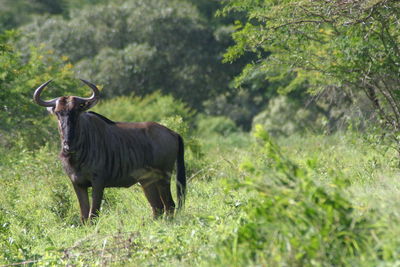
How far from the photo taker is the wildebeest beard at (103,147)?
897 centimetres

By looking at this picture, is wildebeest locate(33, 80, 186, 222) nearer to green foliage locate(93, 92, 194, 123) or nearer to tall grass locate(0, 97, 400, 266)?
tall grass locate(0, 97, 400, 266)

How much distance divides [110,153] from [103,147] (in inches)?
5.2

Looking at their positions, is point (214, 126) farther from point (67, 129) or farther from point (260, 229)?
point (260, 229)

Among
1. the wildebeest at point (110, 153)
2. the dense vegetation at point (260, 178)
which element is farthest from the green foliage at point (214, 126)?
the wildebeest at point (110, 153)

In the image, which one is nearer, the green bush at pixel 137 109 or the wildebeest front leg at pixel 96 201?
the wildebeest front leg at pixel 96 201

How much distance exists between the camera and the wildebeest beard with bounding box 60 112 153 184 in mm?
8969

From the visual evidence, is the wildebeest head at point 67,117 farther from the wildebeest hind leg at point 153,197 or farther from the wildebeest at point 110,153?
the wildebeest hind leg at point 153,197

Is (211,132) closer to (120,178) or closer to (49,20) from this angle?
(49,20)

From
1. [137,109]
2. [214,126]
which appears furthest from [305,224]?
[214,126]

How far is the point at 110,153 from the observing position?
9430mm

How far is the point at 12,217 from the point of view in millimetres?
9156

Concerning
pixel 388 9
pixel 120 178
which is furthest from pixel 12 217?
pixel 388 9

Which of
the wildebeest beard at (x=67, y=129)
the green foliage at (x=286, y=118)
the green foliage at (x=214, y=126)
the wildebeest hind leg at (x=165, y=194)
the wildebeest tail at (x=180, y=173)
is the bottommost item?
the green foliage at (x=214, y=126)

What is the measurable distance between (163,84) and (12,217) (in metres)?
26.3
